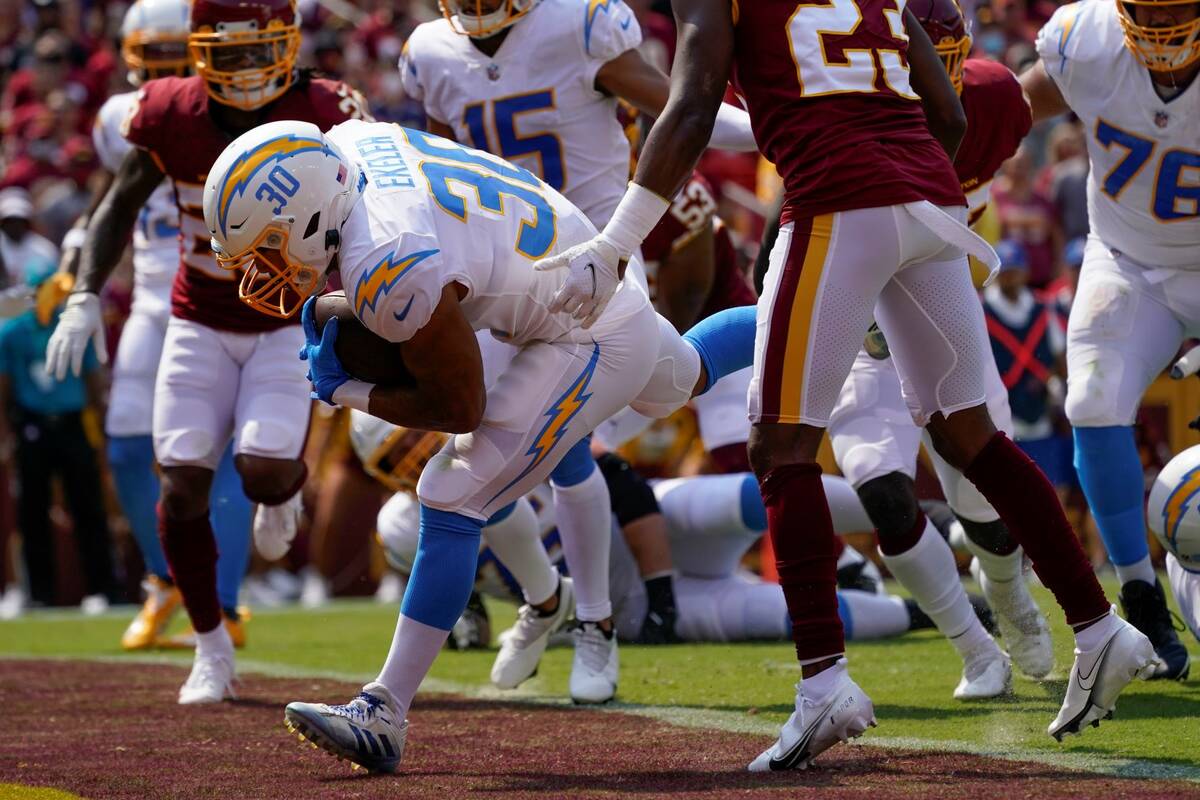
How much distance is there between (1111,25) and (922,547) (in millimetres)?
1482

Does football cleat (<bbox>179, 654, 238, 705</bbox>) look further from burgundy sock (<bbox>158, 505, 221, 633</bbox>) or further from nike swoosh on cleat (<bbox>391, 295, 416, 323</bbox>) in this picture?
nike swoosh on cleat (<bbox>391, 295, 416, 323</bbox>)

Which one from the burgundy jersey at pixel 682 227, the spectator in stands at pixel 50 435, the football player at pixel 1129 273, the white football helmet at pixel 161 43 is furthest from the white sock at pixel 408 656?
the spectator in stands at pixel 50 435

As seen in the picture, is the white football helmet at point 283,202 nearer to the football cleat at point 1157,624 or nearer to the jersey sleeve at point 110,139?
the football cleat at point 1157,624

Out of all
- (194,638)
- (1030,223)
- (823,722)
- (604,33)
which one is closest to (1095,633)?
(823,722)

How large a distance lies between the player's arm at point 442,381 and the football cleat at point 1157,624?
202 centimetres

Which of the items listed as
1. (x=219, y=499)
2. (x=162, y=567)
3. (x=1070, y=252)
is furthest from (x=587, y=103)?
(x=1070, y=252)

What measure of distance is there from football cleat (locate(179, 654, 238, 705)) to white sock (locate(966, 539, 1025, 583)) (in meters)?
2.22

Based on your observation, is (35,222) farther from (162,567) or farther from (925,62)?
(925,62)

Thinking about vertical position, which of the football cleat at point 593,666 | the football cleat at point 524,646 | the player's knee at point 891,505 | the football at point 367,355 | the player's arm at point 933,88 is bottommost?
the football cleat at point 524,646

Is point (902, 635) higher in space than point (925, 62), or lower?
lower

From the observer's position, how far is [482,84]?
17.1 feet

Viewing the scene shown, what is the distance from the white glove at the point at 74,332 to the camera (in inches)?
209

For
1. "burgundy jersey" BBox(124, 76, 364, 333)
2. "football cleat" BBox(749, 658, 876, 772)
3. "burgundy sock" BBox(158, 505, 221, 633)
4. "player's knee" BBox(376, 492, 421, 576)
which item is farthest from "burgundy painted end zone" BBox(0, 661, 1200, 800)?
"player's knee" BBox(376, 492, 421, 576)

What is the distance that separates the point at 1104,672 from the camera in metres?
3.56
